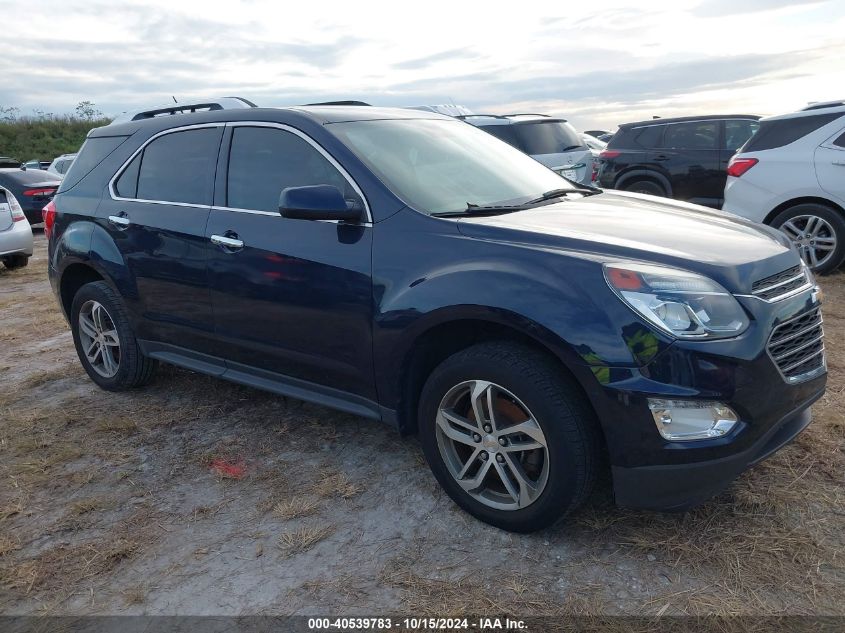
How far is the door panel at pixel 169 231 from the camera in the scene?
392cm

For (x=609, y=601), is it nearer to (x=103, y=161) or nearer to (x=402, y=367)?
(x=402, y=367)

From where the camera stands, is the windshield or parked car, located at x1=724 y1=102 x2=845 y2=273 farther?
parked car, located at x1=724 y1=102 x2=845 y2=273

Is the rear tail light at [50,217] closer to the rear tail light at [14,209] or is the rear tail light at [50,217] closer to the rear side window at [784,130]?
the rear tail light at [14,209]

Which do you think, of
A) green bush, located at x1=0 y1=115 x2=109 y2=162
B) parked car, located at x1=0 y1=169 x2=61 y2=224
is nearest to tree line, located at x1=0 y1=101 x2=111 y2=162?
green bush, located at x1=0 y1=115 x2=109 y2=162

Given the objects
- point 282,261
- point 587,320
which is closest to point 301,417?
point 282,261

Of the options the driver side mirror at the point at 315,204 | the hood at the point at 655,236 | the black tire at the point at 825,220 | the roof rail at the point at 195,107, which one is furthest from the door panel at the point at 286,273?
the black tire at the point at 825,220

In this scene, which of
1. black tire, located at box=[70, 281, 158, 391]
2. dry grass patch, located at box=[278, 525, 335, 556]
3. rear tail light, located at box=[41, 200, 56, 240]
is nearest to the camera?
dry grass patch, located at box=[278, 525, 335, 556]

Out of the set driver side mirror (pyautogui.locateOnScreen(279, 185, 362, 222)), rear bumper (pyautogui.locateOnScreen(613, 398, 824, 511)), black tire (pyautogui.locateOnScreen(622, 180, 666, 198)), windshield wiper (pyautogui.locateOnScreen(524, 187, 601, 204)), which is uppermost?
driver side mirror (pyautogui.locateOnScreen(279, 185, 362, 222))

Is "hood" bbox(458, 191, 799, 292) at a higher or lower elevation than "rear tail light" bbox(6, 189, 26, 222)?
higher

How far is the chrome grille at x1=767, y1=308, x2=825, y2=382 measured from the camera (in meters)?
2.63

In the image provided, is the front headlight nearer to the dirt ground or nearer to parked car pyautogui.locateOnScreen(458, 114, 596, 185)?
the dirt ground

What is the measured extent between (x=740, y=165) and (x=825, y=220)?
1.00 m

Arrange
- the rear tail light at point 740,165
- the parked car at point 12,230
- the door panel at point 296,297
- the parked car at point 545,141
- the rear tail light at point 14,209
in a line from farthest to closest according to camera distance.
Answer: the parked car at point 545,141 < the rear tail light at point 14,209 < the parked car at point 12,230 < the rear tail light at point 740,165 < the door panel at point 296,297

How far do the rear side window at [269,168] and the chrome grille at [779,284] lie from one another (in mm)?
1842
